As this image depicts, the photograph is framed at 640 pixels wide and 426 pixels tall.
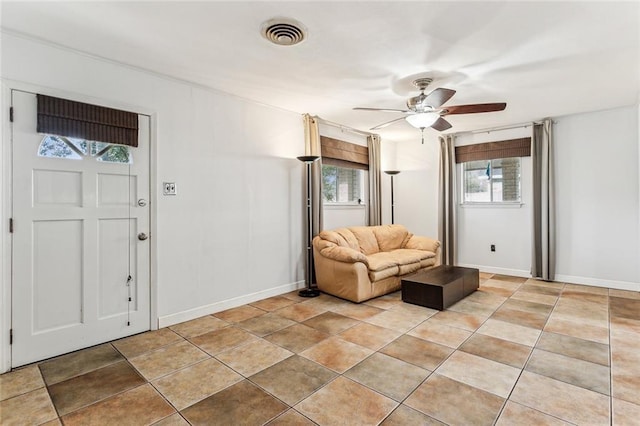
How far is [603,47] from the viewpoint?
2.83 metres

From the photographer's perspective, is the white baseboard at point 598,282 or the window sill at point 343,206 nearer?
the white baseboard at point 598,282

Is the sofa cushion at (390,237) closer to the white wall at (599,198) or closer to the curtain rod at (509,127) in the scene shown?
the curtain rod at (509,127)

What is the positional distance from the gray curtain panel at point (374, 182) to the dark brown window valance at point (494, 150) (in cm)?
150

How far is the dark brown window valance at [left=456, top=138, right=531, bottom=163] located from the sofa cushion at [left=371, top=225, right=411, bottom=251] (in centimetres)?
174

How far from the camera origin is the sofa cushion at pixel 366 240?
17.1 feet

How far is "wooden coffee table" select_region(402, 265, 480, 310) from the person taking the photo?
382 cm

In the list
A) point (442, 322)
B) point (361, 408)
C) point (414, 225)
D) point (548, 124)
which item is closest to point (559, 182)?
point (548, 124)

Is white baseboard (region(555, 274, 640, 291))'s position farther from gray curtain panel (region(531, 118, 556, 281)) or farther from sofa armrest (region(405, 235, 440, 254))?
sofa armrest (region(405, 235, 440, 254))

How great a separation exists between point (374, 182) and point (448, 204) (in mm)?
1423

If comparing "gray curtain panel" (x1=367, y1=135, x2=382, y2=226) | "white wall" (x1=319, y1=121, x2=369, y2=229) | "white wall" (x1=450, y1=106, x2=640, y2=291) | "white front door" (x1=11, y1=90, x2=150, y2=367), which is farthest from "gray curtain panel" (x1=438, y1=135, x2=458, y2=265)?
"white front door" (x1=11, y1=90, x2=150, y2=367)

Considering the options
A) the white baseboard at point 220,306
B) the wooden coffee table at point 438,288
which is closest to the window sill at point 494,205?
the wooden coffee table at point 438,288

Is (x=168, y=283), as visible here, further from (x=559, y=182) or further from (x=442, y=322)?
(x=559, y=182)

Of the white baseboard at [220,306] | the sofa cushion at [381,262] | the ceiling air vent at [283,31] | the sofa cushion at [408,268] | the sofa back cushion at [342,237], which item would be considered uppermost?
the ceiling air vent at [283,31]

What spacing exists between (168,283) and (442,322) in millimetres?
2920
